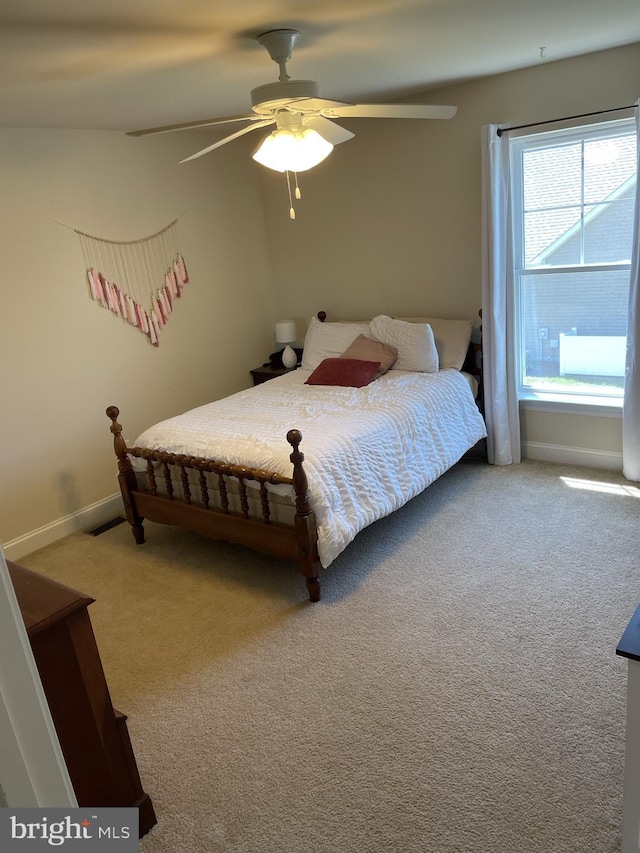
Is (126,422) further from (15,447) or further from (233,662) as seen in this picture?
(233,662)

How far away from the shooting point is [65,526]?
150 inches

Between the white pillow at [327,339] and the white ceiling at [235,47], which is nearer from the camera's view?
the white ceiling at [235,47]

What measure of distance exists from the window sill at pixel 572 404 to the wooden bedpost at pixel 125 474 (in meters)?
2.53

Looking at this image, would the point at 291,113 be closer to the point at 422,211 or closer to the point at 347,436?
the point at 347,436

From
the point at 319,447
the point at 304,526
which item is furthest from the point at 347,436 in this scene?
the point at 304,526

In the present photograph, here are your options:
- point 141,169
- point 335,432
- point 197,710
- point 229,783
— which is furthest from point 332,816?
point 141,169

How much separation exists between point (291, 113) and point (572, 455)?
2732 millimetres

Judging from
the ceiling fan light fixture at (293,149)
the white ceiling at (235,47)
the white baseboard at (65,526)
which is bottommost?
the white baseboard at (65,526)

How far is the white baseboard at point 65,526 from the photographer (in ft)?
11.8

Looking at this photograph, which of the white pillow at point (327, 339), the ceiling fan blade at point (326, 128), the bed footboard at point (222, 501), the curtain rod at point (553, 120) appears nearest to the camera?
the ceiling fan blade at point (326, 128)

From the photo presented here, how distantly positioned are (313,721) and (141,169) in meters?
3.52

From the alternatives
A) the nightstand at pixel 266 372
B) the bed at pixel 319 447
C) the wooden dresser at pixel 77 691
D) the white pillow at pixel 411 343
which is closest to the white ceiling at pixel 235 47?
the white pillow at pixel 411 343

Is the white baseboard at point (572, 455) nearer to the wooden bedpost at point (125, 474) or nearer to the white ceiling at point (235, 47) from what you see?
the white ceiling at point (235, 47)

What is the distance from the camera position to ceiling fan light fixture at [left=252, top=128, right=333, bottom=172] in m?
2.50
